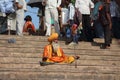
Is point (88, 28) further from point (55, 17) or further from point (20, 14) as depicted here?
point (20, 14)

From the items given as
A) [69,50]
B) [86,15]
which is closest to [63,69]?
[69,50]

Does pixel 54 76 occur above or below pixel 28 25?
below

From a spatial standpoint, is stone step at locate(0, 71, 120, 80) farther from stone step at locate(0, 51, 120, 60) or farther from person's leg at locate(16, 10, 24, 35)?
person's leg at locate(16, 10, 24, 35)

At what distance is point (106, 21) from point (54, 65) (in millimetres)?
2830

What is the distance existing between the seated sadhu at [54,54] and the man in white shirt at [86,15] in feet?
8.13

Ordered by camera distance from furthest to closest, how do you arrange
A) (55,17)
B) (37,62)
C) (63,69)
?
(55,17) → (37,62) → (63,69)

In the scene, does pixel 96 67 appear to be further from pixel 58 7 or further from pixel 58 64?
pixel 58 7

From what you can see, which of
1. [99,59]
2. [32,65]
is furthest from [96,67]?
[32,65]

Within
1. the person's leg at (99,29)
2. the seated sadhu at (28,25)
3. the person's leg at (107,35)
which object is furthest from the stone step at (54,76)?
the seated sadhu at (28,25)

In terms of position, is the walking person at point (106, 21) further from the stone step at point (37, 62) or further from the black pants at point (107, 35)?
the stone step at point (37, 62)

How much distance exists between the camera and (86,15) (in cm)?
1475

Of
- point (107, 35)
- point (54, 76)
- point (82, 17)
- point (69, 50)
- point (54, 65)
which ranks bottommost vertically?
point (54, 76)

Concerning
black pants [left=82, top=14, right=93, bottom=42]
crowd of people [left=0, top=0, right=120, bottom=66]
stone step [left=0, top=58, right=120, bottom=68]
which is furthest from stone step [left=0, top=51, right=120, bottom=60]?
black pants [left=82, top=14, right=93, bottom=42]

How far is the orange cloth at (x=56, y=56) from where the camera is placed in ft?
38.2
